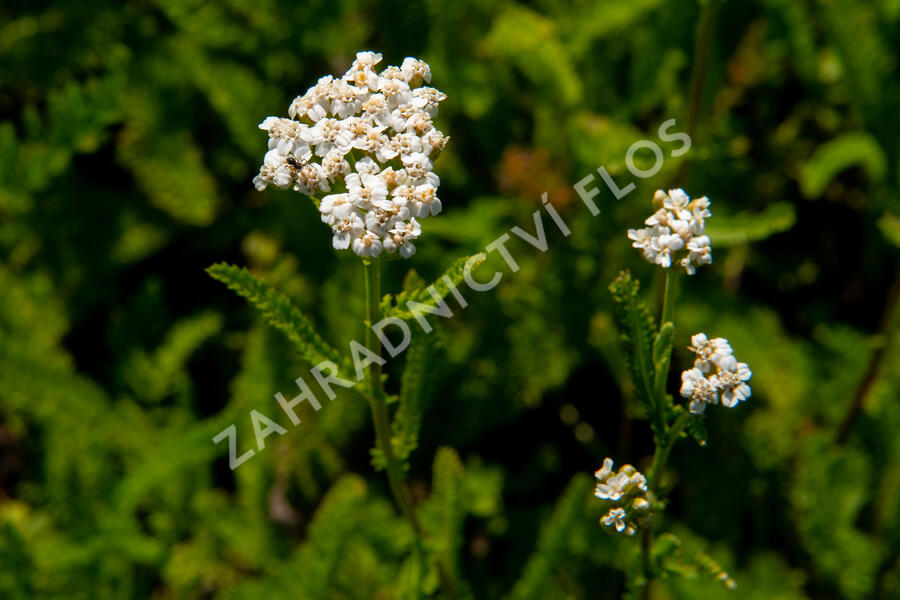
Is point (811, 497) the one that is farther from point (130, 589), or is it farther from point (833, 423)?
point (130, 589)

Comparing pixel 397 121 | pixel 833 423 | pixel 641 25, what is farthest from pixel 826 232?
pixel 397 121

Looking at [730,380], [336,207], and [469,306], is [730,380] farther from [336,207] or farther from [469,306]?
[469,306]

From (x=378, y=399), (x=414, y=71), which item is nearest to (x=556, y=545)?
(x=378, y=399)

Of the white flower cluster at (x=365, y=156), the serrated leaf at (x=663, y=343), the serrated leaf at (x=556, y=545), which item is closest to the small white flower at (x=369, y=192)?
the white flower cluster at (x=365, y=156)

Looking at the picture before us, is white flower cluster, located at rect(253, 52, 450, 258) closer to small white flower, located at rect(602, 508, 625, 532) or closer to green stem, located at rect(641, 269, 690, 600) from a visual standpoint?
green stem, located at rect(641, 269, 690, 600)

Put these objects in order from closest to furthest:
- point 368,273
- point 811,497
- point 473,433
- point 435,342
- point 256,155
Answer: point 368,273 < point 435,342 < point 811,497 < point 473,433 < point 256,155

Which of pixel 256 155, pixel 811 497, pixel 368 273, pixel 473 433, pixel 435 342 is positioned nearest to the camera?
pixel 368 273

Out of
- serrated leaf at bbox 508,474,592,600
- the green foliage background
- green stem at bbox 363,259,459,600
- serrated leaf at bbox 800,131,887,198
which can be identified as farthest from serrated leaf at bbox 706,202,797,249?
green stem at bbox 363,259,459,600
